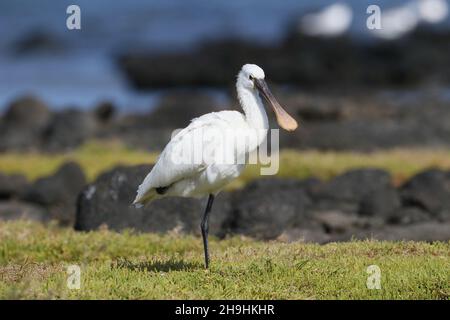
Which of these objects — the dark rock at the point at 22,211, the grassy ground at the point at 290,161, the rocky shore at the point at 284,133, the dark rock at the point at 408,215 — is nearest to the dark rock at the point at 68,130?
the rocky shore at the point at 284,133

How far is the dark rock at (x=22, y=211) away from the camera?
69.6ft

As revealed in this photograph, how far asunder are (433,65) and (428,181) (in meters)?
46.4

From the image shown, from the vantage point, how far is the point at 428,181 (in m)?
21.9

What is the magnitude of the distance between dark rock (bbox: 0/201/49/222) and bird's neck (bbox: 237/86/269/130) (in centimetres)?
1026

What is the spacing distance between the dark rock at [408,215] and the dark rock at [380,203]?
131mm

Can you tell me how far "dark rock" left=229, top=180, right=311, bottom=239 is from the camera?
16750 mm

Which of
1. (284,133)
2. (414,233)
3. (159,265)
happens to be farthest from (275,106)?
(284,133)

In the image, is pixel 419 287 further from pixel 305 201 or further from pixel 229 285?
pixel 305 201

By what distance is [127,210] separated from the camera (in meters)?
16.9

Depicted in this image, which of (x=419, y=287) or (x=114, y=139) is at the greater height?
(x=419, y=287)

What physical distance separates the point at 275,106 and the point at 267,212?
606cm

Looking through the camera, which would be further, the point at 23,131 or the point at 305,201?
the point at 23,131

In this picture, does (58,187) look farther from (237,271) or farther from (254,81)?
(237,271)
